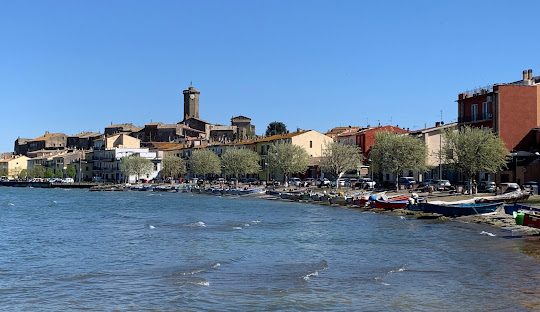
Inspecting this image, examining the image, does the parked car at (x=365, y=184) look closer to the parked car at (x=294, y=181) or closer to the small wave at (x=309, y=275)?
the parked car at (x=294, y=181)

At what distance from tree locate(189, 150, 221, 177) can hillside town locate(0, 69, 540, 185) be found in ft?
17.1

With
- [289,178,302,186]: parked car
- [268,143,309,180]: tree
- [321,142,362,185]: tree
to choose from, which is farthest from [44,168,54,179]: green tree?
[321,142,362,185]: tree

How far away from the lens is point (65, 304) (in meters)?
21.4

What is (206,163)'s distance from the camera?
140m

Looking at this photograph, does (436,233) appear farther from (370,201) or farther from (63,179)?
(63,179)

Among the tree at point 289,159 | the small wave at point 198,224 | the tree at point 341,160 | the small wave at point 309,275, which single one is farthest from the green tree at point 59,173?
the small wave at point 309,275

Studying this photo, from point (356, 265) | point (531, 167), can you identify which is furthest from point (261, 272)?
point (531, 167)

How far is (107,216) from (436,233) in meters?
33.7

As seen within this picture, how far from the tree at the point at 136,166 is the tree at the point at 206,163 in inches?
819

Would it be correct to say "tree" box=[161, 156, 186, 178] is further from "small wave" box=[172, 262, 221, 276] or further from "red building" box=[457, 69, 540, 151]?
A: "small wave" box=[172, 262, 221, 276]

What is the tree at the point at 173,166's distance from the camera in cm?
15600

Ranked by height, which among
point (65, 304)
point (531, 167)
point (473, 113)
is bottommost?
point (65, 304)

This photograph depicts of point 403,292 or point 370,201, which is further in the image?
point 370,201

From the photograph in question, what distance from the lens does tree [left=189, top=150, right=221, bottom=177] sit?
139625 mm
